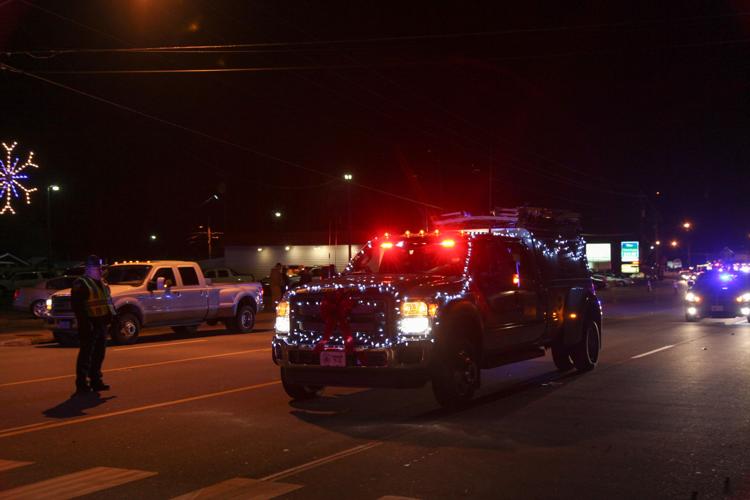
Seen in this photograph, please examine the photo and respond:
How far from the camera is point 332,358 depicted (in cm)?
898

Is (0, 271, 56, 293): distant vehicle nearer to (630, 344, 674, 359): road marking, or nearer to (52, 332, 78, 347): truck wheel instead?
(52, 332, 78, 347): truck wheel

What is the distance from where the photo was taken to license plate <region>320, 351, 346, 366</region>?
8.92 m

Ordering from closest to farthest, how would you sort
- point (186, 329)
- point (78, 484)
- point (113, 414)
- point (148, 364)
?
point (78, 484)
point (113, 414)
point (148, 364)
point (186, 329)

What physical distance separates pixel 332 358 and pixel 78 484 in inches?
131

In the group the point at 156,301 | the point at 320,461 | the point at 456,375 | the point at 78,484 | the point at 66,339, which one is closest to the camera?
the point at 78,484

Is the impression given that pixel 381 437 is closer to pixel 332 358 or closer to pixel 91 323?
pixel 332 358

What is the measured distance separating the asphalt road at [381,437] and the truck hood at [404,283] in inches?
56.7

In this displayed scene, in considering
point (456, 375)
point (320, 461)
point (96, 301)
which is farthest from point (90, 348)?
point (320, 461)

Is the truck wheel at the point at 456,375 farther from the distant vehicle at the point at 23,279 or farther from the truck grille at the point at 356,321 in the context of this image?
the distant vehicle at the point at 23,279

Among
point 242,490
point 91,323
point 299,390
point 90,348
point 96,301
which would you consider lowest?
point 242,490

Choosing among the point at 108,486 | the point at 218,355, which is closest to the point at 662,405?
the point at 108,486

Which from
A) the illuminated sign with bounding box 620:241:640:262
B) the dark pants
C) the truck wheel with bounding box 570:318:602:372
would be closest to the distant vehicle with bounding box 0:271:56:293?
the dark pants

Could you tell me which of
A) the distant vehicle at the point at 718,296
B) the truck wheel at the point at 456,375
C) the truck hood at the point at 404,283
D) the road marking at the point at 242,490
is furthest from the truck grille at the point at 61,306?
the distant vehicle at the point at 718,296

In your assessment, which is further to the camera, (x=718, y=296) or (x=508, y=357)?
(x=718, y=296)
